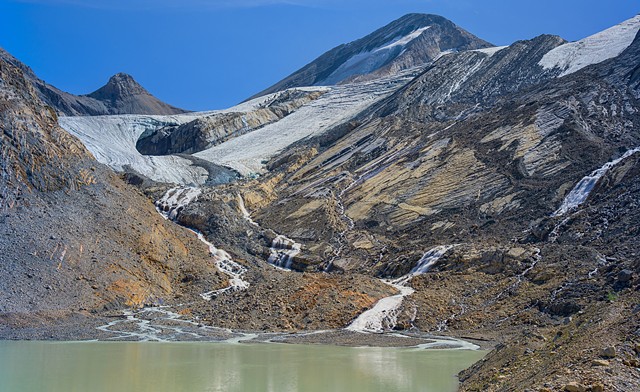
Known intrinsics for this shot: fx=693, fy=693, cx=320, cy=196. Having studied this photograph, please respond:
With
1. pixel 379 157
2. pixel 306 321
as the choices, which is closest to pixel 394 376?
pixel 306 321

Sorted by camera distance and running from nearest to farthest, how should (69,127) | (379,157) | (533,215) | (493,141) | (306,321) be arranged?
(306,321), (533,215), (493,141), (379,157), (69,127)

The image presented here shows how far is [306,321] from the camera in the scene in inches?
1394

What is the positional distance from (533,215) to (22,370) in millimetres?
38147

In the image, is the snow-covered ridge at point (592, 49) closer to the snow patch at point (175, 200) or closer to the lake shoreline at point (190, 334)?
the snow patch at point (175, 200)

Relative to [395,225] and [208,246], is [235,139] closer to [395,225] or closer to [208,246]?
[395,225]

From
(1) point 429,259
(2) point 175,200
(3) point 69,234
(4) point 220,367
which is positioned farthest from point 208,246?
(4) point 220,367

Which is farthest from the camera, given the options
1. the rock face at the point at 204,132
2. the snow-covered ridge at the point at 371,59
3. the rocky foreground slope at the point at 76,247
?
the snow-covered ridge at the point at 371,59

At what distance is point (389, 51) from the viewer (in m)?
157

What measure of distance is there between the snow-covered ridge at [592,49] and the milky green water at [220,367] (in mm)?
65083

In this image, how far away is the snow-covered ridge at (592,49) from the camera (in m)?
83.8

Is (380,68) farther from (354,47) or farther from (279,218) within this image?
(279,218)

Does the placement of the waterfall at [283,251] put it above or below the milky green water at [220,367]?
above

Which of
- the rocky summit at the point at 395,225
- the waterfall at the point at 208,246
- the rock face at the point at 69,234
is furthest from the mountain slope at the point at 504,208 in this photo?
the rock face at the point at 69,234

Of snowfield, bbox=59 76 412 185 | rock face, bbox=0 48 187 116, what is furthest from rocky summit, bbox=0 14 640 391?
rock face, bbox=0 48 187 116
